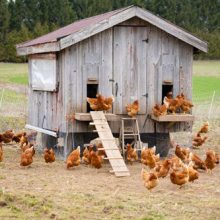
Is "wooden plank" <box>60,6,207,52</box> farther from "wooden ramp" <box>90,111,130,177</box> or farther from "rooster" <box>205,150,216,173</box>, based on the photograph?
"rooster" <box>205,150,216,173</box>

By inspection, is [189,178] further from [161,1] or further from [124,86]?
[161,1]

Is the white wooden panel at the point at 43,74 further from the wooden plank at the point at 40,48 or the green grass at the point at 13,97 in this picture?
the green grass at the point at 13,97

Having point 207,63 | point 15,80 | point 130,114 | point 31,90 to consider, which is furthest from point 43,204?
point 207,63

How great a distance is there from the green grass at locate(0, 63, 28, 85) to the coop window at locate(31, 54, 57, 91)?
23.1 m

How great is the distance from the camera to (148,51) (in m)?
15.7

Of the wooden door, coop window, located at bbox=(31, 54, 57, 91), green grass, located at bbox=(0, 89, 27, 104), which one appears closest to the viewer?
the wooden door

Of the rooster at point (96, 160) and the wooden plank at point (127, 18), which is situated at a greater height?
the wooden plank at point (127, 18)

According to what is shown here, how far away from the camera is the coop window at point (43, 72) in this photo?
15.6m

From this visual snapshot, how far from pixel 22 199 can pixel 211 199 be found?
3.10 meters

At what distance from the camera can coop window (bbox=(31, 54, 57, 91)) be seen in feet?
51.2

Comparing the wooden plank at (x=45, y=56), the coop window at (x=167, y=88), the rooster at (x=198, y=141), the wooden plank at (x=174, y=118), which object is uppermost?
the wooden plank at (x=45, y=56)

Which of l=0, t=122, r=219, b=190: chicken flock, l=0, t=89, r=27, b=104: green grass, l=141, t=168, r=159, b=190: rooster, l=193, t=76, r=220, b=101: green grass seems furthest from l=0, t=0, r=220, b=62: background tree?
l=141, t=168, r=159, b=190: rooster

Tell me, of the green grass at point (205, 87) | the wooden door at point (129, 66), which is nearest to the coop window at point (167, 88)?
the wooden door at point (129, 66)

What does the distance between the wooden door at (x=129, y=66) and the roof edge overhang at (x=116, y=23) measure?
16.3 inches
